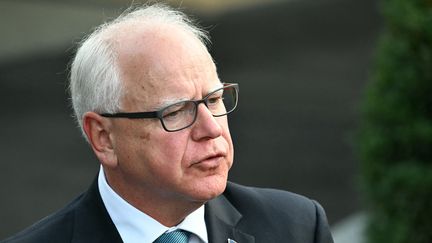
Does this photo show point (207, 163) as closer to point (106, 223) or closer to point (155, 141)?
point (155, 141)

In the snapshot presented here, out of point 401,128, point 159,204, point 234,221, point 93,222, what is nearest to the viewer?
point 159,204

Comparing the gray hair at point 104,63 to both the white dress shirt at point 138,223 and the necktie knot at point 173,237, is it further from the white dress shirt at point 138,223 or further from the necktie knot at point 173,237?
the necktie knot at point 173,237

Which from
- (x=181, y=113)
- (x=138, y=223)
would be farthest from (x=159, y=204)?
(x=181, y=113)

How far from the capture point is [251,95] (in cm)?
1312

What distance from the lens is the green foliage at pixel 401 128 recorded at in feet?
19.8

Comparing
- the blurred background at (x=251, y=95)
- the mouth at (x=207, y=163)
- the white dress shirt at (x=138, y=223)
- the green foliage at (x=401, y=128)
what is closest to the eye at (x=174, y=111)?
the mouth at (x=207, y=163)

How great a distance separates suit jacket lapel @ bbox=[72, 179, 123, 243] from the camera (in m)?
3.28

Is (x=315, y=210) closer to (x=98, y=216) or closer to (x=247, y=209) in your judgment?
(x=247, y=209)

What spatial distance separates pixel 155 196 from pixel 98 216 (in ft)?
0.72

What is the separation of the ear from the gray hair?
3 centimetres

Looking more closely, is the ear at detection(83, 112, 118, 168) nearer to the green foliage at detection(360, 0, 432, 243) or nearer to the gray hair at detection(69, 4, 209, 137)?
the gray hair at detection(69, 4, 209, 137)

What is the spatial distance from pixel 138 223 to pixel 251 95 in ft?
32.5

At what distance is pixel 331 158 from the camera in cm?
1050

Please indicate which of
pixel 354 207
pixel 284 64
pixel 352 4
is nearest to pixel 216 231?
A: pixel 354 207
